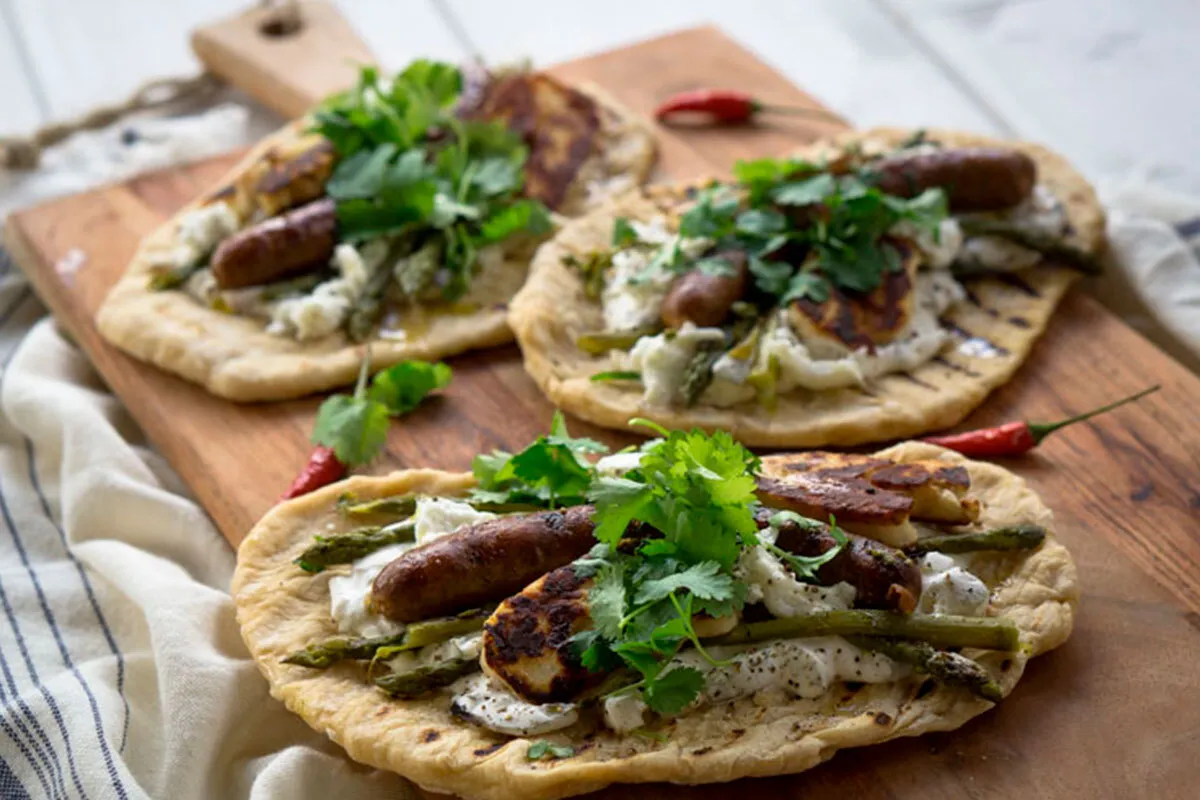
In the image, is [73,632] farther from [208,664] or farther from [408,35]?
[408,35]

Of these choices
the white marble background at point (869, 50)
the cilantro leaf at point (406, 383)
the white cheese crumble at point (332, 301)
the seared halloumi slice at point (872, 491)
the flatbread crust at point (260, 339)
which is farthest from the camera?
the white marble background at point (869, 50)

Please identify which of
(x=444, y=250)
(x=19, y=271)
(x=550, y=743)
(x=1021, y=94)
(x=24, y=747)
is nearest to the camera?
(x=550, y=743)

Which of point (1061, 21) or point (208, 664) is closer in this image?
point (208, 664)

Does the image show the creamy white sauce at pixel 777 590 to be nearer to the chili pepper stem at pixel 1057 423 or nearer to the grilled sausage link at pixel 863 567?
the grilled sausage link at pixel 863 567

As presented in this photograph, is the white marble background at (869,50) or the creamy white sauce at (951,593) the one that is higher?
the creamy white sauce at (951,593)

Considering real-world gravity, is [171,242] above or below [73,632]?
above

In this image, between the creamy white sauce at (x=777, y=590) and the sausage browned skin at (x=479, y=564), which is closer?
the creamy white sauce at (x=777, y=590)

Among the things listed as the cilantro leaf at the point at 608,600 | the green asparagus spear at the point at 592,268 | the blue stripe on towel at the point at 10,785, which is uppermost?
the cilantro leaf at the point at 608,600

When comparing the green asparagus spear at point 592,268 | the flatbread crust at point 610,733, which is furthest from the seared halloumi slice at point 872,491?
the green asparagus spear at point 592,268

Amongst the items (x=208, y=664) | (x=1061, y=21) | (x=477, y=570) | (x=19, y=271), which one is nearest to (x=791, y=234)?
(x=477, y=570)
